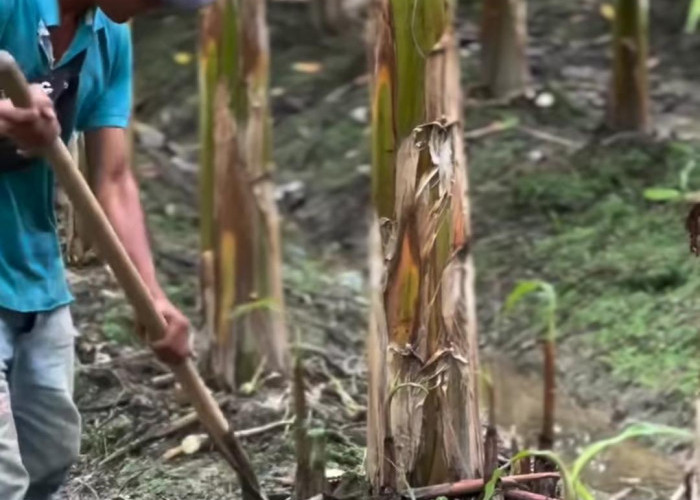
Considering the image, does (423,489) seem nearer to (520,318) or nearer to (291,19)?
(520,318)

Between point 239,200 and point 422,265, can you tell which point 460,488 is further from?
point 239,200

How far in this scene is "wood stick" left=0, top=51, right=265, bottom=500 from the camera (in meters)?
1.59

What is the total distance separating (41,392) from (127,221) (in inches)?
12.5

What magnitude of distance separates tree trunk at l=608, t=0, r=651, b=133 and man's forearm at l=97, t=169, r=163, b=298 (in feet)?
11.9

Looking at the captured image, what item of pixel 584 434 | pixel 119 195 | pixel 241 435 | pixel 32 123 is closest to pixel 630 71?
pixel 584 434

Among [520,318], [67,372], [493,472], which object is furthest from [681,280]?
[67,372]

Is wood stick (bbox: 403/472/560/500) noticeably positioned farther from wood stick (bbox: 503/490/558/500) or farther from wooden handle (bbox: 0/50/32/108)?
wooden handle (bbox: 0/50/32/108)

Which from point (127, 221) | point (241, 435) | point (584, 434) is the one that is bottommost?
point (584, 434)

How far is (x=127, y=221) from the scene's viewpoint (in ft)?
6.79

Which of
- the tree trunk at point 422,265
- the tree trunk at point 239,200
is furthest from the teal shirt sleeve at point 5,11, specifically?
the tree trunk at point 239,200

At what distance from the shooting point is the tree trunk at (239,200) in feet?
10.4

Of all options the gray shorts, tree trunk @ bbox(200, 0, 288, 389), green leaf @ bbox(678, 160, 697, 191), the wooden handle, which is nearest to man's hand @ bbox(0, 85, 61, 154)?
the wooden handle

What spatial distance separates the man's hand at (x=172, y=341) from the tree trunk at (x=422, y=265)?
1.38 feet

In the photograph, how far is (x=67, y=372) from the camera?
6.66 feet
